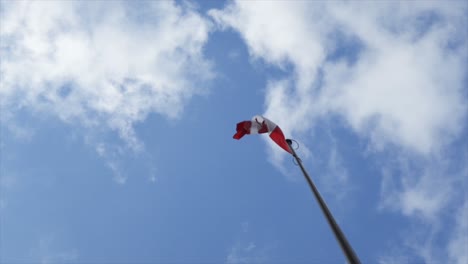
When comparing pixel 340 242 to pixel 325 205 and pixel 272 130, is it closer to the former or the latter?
pixel 325 205

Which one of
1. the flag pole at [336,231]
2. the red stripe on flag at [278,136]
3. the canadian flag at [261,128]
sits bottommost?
the flag pole at [336,231]

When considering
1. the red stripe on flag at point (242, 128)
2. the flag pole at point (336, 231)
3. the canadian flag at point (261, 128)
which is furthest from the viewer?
the red stripe on flag at point (242, 128)

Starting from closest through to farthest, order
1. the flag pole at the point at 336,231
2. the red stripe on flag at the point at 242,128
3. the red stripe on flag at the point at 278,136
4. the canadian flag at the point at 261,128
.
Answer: the flag pole at the point at 336,231
the red stripe on flag at the point at 278,136
the canadian flag at the point at 261,128
the red stripe on flag at the point at 242,128

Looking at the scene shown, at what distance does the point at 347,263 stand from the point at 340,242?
57cm

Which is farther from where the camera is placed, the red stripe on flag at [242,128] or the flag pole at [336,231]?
the red stripe on flag at [242,128]

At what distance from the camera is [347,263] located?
30.5 feet

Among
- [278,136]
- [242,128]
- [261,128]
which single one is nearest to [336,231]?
[278,136]

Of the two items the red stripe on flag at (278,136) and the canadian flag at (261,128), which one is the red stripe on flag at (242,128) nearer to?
the canadian flag at (261,128)

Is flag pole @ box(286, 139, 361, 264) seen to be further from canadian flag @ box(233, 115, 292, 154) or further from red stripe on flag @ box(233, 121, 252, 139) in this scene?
red stripe on flag @ box(233, 121, 252, 139)

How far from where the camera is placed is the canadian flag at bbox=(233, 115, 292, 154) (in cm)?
1831

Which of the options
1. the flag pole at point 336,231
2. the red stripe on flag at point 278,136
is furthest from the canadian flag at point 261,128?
the flag pole at point 336,231

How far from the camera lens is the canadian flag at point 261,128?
18.3m

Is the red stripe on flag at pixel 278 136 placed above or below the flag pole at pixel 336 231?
above

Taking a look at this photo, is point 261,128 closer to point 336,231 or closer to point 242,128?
point 242,128
